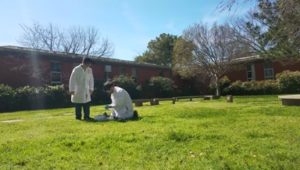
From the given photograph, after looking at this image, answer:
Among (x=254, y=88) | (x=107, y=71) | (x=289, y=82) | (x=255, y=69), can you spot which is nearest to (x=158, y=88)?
(x=107, y=71)

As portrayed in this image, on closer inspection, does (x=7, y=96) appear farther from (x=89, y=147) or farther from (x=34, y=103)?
(x=89, y=147)

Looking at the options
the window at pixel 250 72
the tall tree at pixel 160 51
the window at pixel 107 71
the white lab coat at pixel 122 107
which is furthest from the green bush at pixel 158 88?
the white lab coat at pixel 122 107

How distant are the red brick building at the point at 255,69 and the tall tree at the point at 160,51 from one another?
783 inches

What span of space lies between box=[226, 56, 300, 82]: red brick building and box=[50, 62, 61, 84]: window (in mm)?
18068

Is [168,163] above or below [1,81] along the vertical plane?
below

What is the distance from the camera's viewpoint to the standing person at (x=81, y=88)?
11547 millimetres

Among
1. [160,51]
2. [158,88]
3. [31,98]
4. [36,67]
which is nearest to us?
[31,98]

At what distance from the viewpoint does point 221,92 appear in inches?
1585

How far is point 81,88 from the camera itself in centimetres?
1172

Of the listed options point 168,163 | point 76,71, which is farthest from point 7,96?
point 168,163

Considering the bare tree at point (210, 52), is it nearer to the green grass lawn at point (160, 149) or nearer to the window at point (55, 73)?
the window at point (55, 73)

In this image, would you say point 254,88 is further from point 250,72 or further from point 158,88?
point 158,88

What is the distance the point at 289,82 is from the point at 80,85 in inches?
1033

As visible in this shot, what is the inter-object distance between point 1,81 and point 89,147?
77.2 feet
